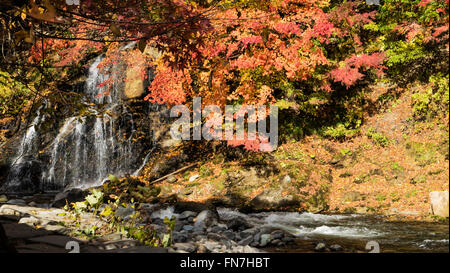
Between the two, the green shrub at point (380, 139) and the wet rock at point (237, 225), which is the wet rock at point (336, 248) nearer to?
the wet rock at point (237, 225)

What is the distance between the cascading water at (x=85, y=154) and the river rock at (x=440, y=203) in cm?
1011

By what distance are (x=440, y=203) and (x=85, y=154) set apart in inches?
454

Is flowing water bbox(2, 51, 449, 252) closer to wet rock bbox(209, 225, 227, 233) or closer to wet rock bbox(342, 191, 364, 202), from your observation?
wet rock bbox(209, 225, 227, 233)

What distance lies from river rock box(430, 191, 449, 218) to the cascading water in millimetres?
10109

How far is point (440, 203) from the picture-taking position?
1.81 m

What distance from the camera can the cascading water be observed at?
10688 mm

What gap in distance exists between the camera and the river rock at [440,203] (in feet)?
5.79

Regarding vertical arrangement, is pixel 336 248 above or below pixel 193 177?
below

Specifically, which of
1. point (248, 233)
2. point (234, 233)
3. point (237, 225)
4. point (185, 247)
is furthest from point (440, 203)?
point (237, 225)

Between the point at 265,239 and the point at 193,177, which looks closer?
the point at 265,239

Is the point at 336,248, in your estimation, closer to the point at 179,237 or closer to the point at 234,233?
the point at 234,233

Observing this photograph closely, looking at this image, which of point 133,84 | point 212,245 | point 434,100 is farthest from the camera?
point 133,84

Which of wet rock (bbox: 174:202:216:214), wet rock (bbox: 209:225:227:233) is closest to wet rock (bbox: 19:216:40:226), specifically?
wet rock (bbox: 209:225:227:233)
